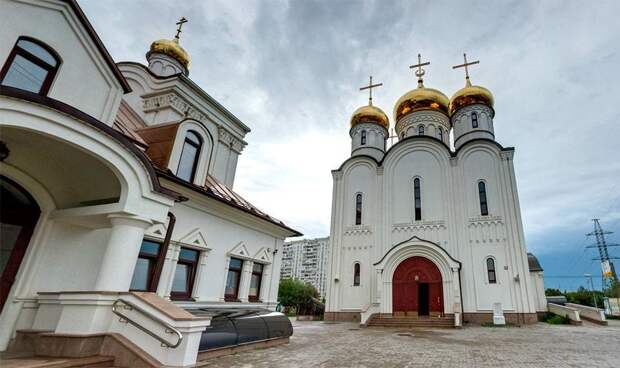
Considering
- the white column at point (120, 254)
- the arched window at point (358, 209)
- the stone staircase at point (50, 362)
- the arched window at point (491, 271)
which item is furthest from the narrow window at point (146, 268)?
the arched window at point (491, 271)

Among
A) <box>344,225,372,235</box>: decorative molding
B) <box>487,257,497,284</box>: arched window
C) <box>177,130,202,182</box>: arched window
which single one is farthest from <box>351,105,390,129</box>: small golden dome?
<box>177,130,202,182</box>: arched window

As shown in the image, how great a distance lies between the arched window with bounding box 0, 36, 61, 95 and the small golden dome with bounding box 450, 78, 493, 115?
24.8m

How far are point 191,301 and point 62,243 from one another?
3.05m

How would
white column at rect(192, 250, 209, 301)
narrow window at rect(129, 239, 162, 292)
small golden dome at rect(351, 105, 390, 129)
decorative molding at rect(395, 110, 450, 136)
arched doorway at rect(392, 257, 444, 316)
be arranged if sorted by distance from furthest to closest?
small golden dome at rect(351, 105, 390, 129), decorative molding at rect(395, 110, 450, 136), arched doorway at rect(392, 257, 444, 316), white column at rect(192, 250, 209, 301), narrow window at rect(129, 239, 162, 292)

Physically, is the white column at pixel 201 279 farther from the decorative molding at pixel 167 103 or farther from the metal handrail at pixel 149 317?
the decorative molding at pixel 167 103

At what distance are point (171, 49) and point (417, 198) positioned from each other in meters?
16.8

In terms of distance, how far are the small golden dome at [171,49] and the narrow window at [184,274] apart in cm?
1185

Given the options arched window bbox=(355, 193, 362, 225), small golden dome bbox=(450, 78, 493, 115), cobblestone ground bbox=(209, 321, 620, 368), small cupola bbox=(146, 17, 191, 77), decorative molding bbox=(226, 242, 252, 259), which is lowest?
cobblestone ground bbox=(209, 321, 620, 368)

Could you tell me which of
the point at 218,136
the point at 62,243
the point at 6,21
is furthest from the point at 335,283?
the point at 6,21

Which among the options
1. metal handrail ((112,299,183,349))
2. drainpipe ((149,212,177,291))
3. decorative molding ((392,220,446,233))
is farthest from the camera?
decorative molding ((392,220,446,233))

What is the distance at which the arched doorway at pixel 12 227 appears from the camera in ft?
16.9

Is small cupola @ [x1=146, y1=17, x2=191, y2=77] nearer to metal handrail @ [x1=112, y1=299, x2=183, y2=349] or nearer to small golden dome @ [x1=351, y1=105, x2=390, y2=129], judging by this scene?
metal handrail @ [x1=112, y1=299, x2=183, y2=349]

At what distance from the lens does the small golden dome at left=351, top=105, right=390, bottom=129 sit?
26453 mm

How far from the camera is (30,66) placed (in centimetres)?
554
